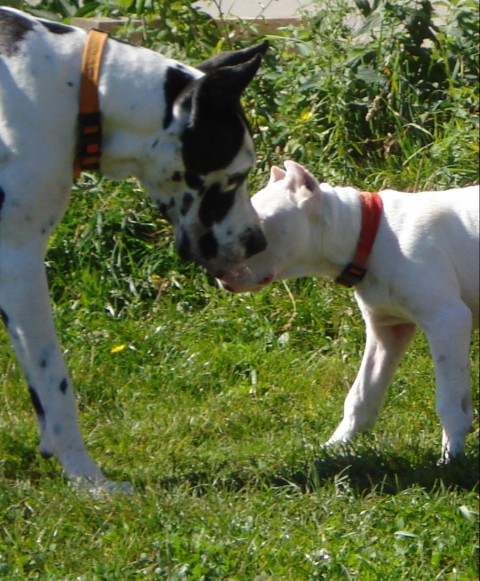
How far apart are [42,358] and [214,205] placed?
33.0 inches

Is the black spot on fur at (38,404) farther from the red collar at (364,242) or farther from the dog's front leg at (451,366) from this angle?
the dog's front leg at (451,366)

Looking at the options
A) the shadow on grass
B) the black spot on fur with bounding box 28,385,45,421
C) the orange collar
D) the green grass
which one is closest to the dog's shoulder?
the orange collar

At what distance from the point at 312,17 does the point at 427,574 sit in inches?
171

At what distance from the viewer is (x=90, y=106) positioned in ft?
14.3

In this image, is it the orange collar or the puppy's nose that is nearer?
the orange collar

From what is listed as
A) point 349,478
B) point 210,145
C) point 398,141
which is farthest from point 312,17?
point 349,478

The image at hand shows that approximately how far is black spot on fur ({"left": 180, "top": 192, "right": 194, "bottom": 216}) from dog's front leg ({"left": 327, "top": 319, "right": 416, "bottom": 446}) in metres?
0.99

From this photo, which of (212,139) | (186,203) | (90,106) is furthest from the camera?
(186,203)

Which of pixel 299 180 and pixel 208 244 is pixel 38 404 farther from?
pixel 299 180

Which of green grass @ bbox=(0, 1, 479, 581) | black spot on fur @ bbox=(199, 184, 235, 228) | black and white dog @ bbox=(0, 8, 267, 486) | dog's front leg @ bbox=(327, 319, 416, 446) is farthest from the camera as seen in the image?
dog's front leg @ bbox=(327, 319, 416, 446)

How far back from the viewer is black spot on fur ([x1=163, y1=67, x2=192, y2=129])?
4410 mm

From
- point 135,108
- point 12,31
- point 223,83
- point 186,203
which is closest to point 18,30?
point 12,31

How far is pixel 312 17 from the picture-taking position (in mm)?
7348

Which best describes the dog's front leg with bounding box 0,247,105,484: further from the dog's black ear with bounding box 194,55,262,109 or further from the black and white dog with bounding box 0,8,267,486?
the dog's black ear with bounding box 194,55,262,109
